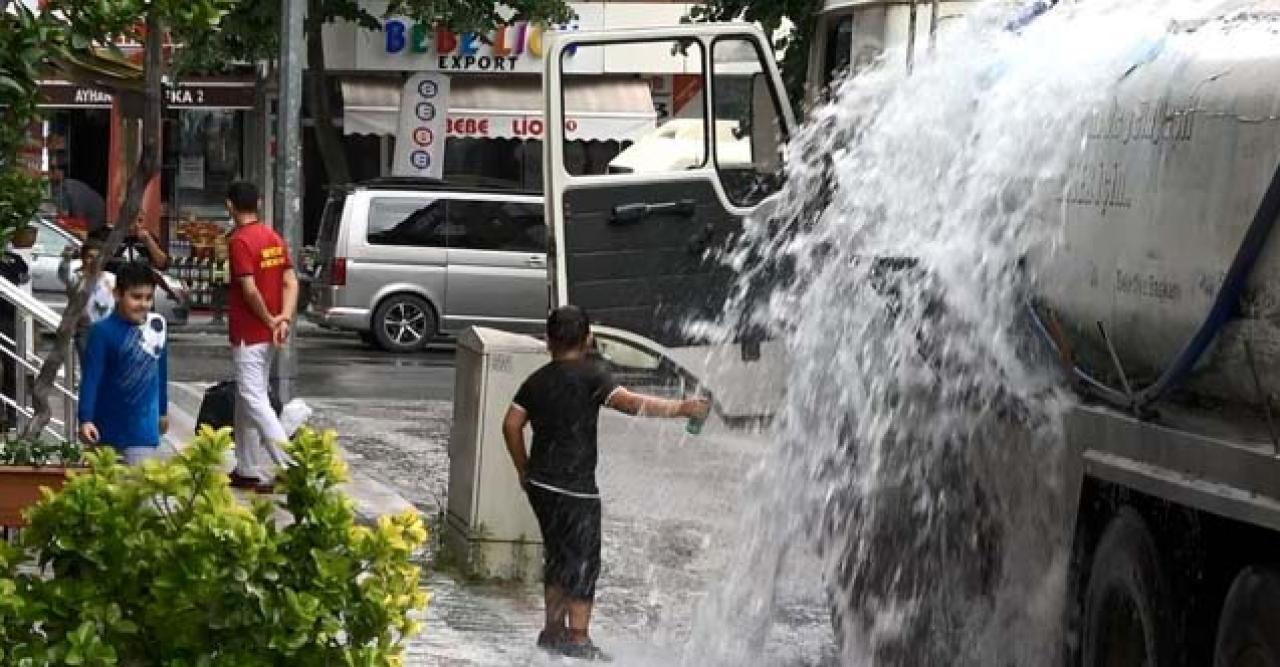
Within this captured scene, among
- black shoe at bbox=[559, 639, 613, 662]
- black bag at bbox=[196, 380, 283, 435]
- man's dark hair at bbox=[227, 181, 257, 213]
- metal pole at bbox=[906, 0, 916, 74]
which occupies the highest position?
metal pole at bbox=[906, 0, 916, 74]

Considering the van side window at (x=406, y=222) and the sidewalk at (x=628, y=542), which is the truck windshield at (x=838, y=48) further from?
the van side window at (x=406, y=222)

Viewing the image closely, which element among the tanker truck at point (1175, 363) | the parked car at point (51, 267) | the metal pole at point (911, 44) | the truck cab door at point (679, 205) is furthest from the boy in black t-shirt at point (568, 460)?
the parked car at point (51, 267)

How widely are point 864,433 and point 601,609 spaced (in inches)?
106

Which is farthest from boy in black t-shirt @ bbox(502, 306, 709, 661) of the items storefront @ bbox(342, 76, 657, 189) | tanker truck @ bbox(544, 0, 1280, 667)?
storefront @ bbox(342, 76, 657, 189)

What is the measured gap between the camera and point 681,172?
12.2 metres

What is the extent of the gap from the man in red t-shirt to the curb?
45 centimetres

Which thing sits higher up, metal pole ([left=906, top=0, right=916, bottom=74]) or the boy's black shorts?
metal pole ([left=906, top=0, right=916, bottom=74])

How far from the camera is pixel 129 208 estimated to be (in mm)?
9211

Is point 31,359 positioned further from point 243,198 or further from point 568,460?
point 568,460

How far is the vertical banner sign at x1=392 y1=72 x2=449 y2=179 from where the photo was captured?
34.0 m

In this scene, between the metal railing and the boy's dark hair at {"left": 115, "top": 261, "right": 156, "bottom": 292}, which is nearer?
the boy's dark hair at {"left": 115, "top": 261, "right": 156, "bottom": 292}

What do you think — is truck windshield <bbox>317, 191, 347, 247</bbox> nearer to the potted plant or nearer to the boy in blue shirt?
the boy in blue shirt

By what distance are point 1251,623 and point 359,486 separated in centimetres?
893

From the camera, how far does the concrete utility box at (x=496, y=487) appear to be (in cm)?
1184
